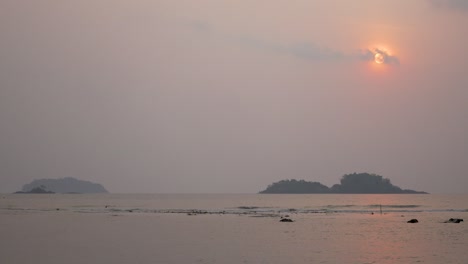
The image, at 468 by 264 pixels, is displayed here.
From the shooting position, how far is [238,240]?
199 feet

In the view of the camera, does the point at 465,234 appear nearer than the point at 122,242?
No

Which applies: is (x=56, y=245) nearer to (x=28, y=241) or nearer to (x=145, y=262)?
(x=28, y=241)

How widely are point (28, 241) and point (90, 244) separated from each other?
708cm

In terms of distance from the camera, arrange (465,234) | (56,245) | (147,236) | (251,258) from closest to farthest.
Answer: (251,258)
(56,245)
(147,236)
(465,234)

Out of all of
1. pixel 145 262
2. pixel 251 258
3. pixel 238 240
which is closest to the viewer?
pixel 145 262

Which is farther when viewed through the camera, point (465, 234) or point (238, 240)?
point (465, 234)

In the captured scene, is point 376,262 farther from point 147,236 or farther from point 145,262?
point 147,236

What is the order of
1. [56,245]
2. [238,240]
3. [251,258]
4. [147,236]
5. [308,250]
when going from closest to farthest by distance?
[251,258] < [308,250] < [56,245] < [238,240] < [147,236]

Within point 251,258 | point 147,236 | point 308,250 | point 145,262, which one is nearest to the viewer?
point 145,262

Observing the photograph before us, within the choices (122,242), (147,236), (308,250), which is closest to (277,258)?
(308,250)

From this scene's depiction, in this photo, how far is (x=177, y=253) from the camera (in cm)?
4850

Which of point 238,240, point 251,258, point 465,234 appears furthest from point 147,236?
point 465,234

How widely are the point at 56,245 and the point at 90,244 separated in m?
3.09

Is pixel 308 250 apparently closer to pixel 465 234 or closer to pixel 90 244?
pixel 90 244
